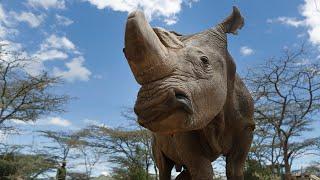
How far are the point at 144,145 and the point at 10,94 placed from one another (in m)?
8.92

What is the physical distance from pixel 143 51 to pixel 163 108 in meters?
0.28

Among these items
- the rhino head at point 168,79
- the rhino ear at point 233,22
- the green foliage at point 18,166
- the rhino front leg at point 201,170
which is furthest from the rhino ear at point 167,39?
the green foliage at point 18,166

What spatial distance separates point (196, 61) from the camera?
243cm

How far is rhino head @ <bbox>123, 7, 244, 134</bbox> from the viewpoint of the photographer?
207 centimetres

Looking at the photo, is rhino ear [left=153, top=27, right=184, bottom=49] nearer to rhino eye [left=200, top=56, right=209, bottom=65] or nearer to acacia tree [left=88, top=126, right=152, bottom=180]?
rhino eye [left=200, top=56, right=209, bottom=65]

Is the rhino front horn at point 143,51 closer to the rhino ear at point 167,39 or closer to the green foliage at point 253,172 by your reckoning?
the rhino ear at point 167,39

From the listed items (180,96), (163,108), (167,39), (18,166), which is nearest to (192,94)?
(180,96)

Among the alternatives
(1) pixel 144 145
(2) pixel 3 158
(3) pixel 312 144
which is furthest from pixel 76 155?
(3) pixel 312 144

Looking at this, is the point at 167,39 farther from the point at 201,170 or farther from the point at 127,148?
the point at 127,148

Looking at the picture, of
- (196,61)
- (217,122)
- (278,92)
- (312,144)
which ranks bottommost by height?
(217,122)

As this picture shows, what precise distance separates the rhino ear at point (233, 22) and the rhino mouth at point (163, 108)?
3.60 ft

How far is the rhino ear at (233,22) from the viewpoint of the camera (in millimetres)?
3070

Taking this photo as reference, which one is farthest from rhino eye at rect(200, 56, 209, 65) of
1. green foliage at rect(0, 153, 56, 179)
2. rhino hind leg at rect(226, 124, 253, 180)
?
green foliage at rect(0, 153, 56, 179)

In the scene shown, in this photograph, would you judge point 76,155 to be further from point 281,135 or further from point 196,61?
point 196,61
